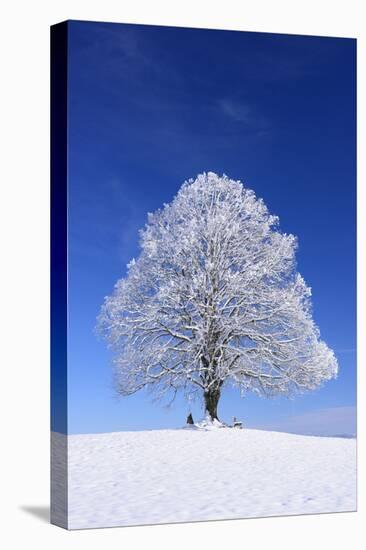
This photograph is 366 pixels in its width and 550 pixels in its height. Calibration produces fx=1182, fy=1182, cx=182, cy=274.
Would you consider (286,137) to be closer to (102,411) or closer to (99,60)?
(99,60)

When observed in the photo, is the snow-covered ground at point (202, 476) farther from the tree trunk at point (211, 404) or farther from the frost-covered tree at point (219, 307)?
the frost-covered tree at point (219, 307)

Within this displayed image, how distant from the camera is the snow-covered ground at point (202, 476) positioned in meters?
12.1

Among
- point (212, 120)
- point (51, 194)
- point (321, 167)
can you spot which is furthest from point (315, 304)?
point (51, 194)

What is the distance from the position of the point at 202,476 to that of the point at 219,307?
6.87 ft

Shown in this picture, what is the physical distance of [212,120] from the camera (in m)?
13.0

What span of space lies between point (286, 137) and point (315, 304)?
77.6 inches

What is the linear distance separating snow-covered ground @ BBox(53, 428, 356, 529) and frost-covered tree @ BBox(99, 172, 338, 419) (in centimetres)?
59

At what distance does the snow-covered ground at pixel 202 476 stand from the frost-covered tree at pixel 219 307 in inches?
23.1

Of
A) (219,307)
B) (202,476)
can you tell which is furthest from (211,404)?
(219,307)

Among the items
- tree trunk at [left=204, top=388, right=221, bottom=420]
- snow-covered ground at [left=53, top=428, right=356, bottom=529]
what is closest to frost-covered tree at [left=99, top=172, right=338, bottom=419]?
tree trunk at [left=204, top=388, right=221, bottom=420]

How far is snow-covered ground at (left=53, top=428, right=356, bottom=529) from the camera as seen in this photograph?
12110 millimetres

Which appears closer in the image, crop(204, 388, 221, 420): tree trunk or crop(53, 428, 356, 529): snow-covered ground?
crop(53, 428, 356, 529): snow-covered ground

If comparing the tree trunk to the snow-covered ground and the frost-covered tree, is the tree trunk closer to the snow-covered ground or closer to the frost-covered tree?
the frost-covered tree

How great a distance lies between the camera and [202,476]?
41.6ft
